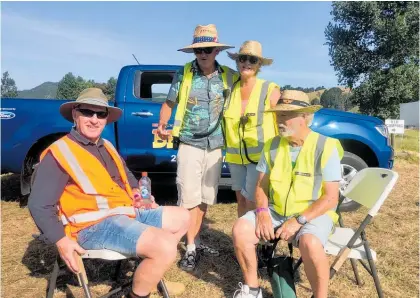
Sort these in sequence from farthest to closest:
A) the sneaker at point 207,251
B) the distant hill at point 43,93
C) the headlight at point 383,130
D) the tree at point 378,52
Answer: the tree at point 378,52, the distant hill at point 43,93, the headlight at point 383,130, the sneaker at point 207,251

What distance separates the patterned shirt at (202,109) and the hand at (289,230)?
41.1 inches

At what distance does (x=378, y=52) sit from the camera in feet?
63.5

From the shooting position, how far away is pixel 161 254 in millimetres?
1947

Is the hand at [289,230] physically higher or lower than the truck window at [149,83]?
lower

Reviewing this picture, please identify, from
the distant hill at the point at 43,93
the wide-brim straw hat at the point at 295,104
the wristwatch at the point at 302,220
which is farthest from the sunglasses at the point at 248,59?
the distant hill at the point at 43,93

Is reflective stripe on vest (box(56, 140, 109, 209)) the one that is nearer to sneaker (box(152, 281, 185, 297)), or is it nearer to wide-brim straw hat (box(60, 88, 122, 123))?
wide-brim straw hat (box(60, 88, 122, 123))

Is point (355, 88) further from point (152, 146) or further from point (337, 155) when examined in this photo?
point (337, 155)

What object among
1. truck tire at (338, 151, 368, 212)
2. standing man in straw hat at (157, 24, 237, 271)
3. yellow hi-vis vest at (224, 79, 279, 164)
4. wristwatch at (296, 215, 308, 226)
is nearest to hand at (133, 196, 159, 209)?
standing man in straw hat at (157, 24, 237, 271)

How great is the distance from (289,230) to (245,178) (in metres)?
0.83

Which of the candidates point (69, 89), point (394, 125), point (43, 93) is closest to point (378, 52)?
point (394, 125)

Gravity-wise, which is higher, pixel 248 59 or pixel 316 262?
pixel 248 59

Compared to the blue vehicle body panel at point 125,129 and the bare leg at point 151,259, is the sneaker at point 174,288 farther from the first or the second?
the blue vehicle body panel at point 125,129

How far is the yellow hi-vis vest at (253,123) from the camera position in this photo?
2809mm

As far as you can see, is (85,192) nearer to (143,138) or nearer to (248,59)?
(248,59)
